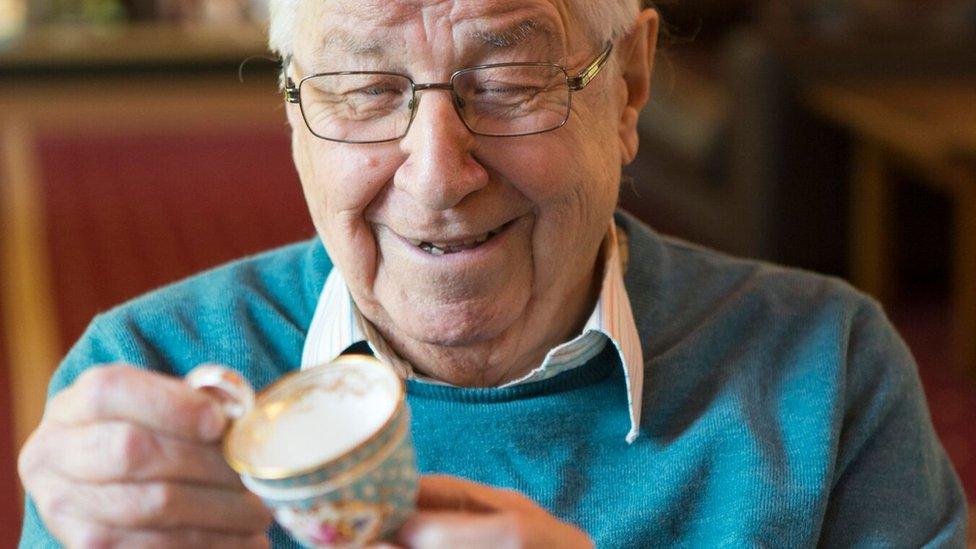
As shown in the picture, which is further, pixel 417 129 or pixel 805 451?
pixel 805 451

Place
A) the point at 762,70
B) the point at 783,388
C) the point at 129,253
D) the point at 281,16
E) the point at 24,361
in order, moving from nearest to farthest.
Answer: the point at 281,16 < the point at 783,388 < the point at 24,361 < the point at 762,70 < the point at 129,253

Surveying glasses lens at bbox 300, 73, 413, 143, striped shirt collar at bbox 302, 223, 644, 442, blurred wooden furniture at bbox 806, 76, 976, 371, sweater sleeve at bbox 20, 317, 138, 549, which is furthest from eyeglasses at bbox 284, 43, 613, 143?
blurred wooden furniture at bbox 806, 76, 976, 371

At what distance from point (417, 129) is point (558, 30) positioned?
21cm

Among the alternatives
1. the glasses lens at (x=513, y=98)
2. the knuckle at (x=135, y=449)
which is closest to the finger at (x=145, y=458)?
the knuckle at (x=135, y=449)

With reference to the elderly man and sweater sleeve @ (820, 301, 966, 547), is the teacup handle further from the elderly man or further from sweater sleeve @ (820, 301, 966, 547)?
sweater sleeve @ (820, 301, 966, 547)

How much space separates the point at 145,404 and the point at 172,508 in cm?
9

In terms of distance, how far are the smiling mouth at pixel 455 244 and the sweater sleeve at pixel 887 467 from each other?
1.75 ft

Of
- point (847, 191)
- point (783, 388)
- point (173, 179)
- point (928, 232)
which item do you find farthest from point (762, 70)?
point (173, 179)

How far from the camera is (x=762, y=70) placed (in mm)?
5035

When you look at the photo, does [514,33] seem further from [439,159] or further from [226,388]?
[226,388]

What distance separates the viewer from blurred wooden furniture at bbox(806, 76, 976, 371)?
4.23 m

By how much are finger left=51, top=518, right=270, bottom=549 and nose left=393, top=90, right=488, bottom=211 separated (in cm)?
45

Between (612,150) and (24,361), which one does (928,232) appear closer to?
(24,361)

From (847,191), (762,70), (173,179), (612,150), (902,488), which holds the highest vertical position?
(612,150)
